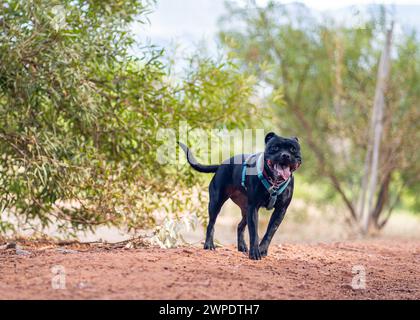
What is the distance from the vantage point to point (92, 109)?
291 inches

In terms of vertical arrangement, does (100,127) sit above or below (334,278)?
above

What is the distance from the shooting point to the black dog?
17.2 feet

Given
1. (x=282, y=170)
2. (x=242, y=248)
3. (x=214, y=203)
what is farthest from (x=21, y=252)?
(x=282, y=170)

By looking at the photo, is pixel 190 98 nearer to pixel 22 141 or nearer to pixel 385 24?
pixel 22 141

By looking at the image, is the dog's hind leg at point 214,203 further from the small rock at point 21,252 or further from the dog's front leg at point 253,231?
the small rock at point 21,252

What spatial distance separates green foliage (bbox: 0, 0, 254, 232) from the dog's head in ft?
8.54

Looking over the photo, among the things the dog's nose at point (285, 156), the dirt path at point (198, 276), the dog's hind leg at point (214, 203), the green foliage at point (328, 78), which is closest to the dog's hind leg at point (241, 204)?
the dog's hind leg at point (214, 203)

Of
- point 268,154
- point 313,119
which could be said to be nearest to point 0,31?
→ point 268,154

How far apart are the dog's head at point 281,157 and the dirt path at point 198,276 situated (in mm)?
749

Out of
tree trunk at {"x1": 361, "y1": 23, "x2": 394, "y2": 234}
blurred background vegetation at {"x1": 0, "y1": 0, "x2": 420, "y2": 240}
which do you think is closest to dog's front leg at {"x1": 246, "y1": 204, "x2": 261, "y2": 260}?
blurred background vegetation at {"x1": 0, "y1": 0, "x2": 420, "y2": 240}

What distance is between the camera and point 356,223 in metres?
13.2

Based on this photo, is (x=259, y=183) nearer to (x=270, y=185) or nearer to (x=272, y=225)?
(x=270, y=185)
